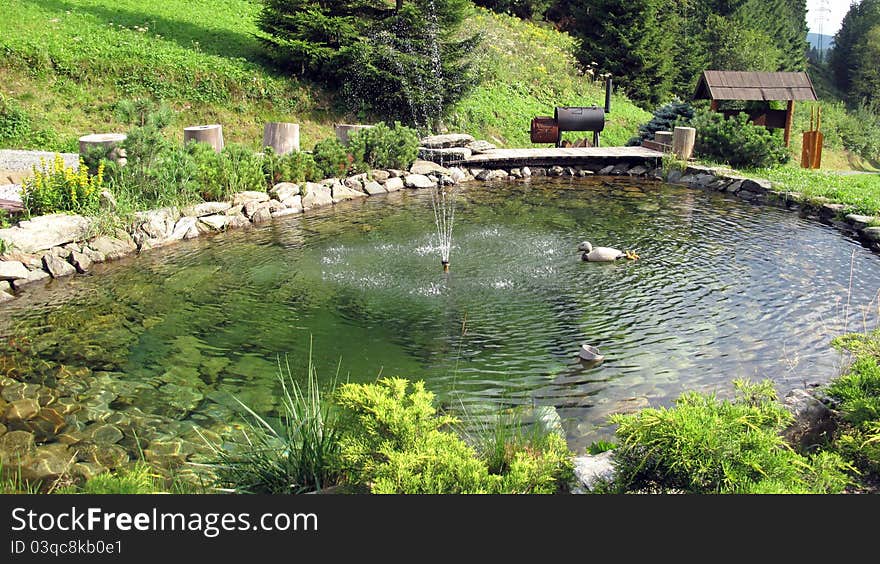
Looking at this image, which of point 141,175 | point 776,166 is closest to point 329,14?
point 141,175

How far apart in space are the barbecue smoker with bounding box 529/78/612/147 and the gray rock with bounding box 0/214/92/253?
1394cm

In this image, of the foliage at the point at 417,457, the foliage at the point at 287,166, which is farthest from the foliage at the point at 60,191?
the foliage at the point at 417,457

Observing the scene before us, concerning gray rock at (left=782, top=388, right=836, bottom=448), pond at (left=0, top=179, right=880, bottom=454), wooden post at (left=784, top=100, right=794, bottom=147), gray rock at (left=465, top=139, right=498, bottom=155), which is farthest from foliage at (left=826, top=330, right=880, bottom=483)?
wooden post at (left=784, top=100, right=794, bottom=147)

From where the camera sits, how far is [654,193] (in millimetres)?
16188

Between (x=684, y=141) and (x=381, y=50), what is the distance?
28.2 feet

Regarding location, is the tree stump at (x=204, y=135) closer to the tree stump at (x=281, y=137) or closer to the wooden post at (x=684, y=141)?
the tree stump at (x=281, y=137)

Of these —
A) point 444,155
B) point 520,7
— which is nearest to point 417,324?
point 444,155

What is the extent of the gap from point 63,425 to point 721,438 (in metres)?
5.05

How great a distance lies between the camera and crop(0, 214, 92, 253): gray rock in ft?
32.2

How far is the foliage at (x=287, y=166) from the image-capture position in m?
14.5

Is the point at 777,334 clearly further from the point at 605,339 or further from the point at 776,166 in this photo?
the point at 776,166

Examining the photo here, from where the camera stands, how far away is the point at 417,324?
798 cm

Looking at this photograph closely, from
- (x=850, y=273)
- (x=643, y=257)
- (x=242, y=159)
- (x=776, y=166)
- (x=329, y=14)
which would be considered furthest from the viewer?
(x=329, y=14)

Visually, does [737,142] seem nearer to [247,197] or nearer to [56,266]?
[247,197]
